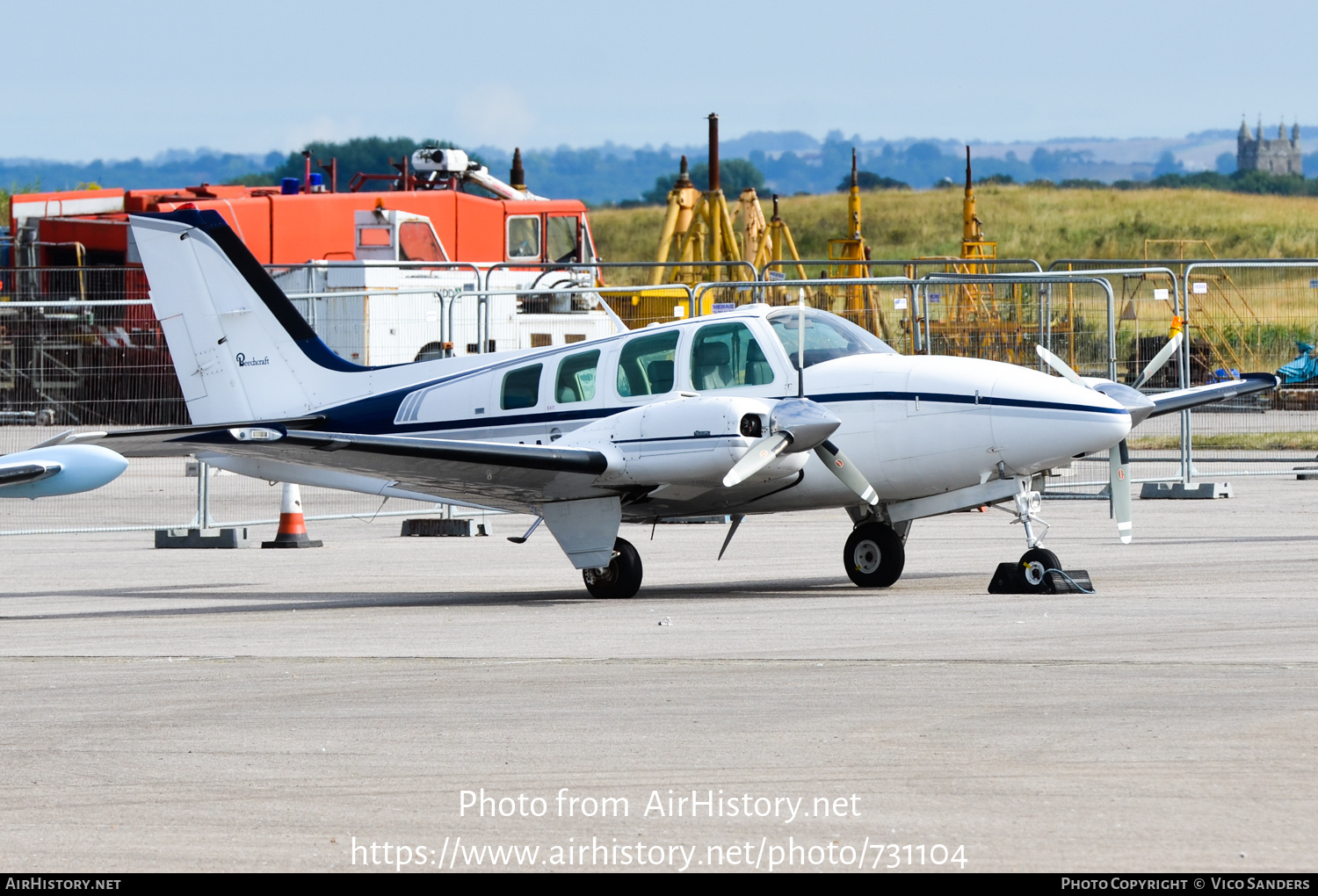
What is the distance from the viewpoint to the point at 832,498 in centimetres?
1352

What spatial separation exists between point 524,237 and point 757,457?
2258 cm

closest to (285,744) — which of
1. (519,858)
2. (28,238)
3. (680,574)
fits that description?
(519,858)

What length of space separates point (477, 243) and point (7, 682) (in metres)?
24.7

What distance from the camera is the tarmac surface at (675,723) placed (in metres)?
5.68

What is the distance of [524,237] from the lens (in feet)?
112

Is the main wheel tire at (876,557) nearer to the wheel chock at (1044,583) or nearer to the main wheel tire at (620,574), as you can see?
the wheel chock at (1044,583)

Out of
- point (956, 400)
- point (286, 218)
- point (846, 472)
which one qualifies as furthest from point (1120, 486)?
point (286, 218)

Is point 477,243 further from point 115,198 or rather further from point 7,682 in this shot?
point 7,682

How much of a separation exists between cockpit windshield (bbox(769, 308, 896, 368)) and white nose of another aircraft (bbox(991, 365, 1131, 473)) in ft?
4.46

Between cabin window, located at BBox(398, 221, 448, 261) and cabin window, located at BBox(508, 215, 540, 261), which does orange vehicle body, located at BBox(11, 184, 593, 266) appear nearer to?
cabin window, located at BBox(508, 215, 540, 261)

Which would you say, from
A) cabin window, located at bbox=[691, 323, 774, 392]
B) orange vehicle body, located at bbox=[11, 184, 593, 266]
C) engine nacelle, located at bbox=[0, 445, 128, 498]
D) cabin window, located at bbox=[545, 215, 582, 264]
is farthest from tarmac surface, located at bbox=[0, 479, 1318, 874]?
cabin window, located at bbox=[545, 215, 582, 264]

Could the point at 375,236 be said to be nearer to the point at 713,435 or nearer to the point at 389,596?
the point at 389,596

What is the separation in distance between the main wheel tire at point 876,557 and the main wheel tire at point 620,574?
5.89 feet

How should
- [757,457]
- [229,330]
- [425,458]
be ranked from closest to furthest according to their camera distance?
[757,457]
[425,458]
[229,330]
